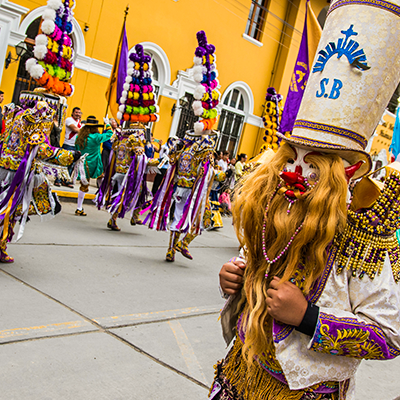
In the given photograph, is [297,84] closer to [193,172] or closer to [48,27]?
[48,27]

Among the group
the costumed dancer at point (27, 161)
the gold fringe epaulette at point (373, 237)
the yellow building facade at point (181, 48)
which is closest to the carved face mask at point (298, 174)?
the gold fringe epaulette at point (373, 237)

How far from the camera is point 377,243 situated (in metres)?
1.51

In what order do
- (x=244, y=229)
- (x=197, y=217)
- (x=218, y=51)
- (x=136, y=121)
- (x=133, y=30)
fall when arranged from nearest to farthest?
(x=244, y=229) → (x=197, y=217) → (x=136, y=121) → (x=133, y=30) → (x=218, y=51)

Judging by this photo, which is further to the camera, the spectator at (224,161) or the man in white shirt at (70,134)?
the spectator at (224,161)

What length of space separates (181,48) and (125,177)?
8946 millimetres

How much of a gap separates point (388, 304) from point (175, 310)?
3018 mm

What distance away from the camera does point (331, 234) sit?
4.78 feet

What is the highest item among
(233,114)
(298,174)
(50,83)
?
(233,114)

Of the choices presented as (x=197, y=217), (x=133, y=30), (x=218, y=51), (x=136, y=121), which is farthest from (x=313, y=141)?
(x=218, y=51)

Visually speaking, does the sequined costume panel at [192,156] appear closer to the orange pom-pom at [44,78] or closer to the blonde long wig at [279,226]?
the orange pom-pom at [44,78]

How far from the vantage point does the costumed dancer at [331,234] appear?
4.79ft

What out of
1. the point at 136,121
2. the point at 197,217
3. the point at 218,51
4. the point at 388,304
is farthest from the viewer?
the point at 218,51

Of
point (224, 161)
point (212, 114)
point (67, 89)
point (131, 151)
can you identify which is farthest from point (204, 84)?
point (224, 161)

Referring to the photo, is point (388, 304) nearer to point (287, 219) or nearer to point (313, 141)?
point (287, 219)
